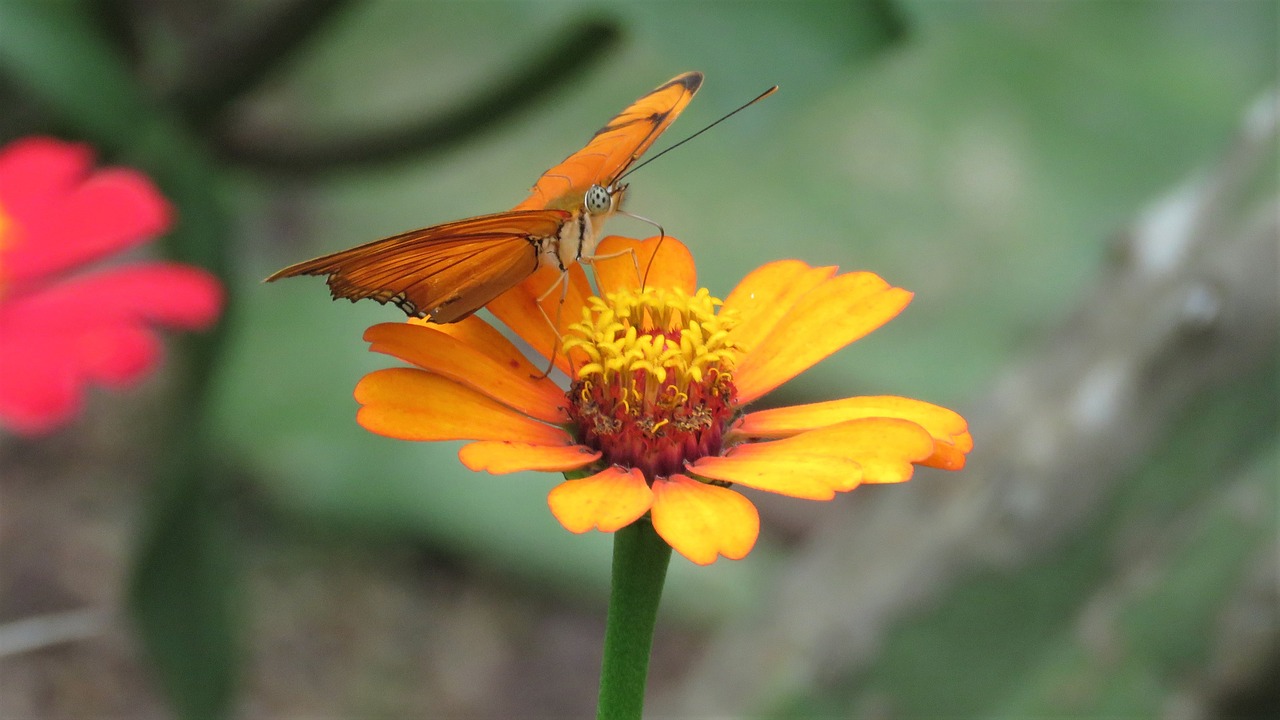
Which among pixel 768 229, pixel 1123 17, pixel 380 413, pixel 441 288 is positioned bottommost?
pixel 380 413

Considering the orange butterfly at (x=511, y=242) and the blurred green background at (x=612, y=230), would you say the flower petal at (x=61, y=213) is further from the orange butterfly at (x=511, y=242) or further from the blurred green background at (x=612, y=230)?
the blurred green background at (x=612, y=230)

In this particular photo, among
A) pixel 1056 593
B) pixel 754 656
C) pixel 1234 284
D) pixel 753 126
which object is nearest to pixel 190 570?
pixel 754 656

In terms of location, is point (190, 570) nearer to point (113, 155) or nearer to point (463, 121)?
point (113, 155)

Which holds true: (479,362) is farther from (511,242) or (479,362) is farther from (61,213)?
(61,213)

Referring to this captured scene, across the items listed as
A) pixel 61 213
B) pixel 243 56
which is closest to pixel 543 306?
pixel 61 213

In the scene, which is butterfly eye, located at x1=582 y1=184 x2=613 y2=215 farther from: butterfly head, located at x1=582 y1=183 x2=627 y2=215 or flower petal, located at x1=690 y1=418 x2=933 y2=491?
flower petal, located at x1=690 y1=418 x2=933 y2=491

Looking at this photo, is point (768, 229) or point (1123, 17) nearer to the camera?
point (768, 229)
